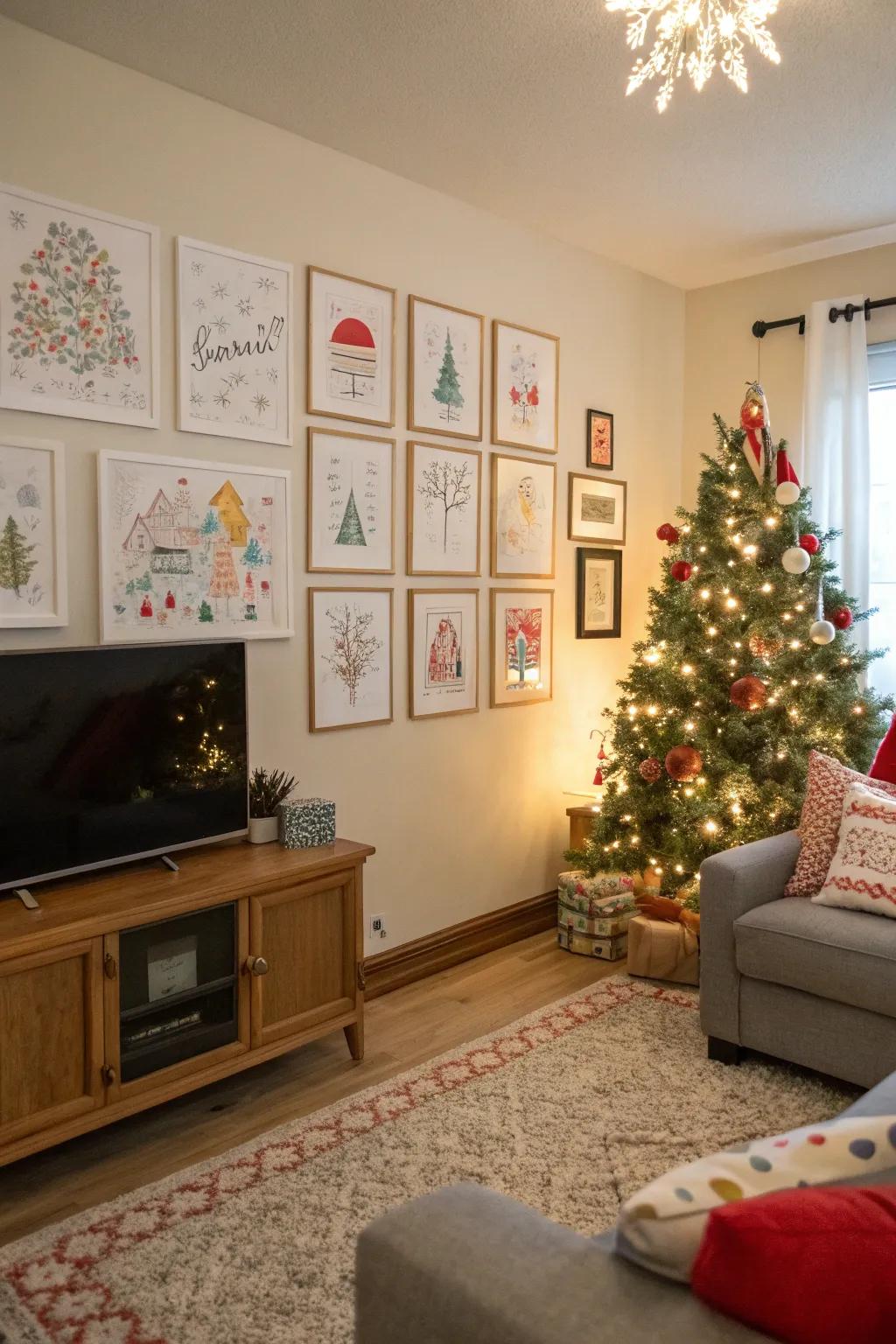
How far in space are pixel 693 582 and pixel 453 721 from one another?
3.63 ft

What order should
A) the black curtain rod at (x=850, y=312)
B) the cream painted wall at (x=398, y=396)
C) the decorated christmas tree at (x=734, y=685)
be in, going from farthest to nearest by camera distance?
the black curtain rod at (x=850, y=312)
the decorated christmas tree at (x=734, y=685)
the cream painted wall at (x=398, y=396)

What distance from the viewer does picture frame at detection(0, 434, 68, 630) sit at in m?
2.67

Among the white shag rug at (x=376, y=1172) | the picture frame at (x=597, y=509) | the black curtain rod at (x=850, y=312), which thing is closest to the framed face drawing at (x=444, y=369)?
the picture frame at (x=597, y=509)

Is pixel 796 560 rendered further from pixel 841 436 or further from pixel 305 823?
pixel 305 823

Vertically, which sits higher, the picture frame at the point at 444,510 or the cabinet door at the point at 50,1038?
the picture frame at the point at 444,510

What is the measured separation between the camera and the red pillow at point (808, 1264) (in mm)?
901

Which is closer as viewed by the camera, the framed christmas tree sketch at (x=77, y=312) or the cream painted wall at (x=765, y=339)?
the framed christmas tree sketch at (x=77, y=312)

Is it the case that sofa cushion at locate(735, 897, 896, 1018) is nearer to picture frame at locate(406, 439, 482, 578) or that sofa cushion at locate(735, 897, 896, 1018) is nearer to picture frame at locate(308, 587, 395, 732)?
picture frame at locate(308, 587, 395, 732)

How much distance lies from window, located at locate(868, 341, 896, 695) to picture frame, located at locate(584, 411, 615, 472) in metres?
1.11

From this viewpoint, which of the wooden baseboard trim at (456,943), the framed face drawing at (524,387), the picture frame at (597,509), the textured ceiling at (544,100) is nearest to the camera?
the textured ceiling at (544,100)

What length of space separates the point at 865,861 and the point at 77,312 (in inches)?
106

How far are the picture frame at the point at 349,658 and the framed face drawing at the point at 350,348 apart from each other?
623 millimetres

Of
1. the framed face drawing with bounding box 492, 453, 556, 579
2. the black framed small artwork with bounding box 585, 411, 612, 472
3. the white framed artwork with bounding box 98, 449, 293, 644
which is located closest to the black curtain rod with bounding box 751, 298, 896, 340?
the black framed small artwork with bounding box 585, 411, 612, 472

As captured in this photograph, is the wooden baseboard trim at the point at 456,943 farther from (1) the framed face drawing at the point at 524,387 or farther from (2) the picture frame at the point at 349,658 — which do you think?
(1) the framed face drawing at the point at 524,387
